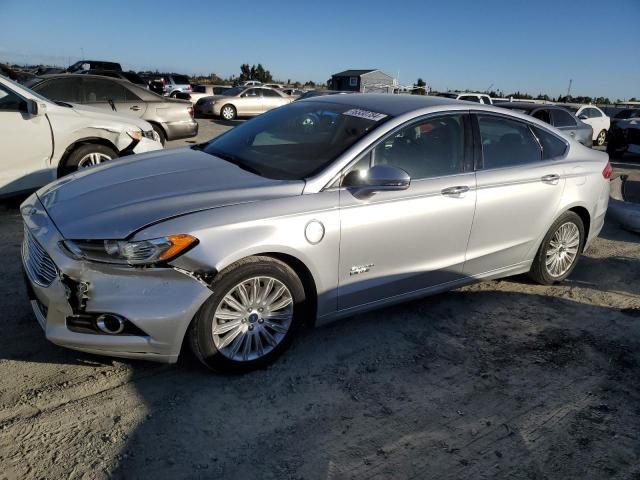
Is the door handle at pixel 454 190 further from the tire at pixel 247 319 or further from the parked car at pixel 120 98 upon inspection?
the parked car at pixel 120 98

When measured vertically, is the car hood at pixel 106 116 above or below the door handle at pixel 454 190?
above

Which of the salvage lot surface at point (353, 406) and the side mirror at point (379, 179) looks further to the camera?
the side mirror at point (379, 179)

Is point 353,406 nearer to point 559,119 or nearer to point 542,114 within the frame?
point 542,114

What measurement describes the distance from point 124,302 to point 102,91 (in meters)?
7.89

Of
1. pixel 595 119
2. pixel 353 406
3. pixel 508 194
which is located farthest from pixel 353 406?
pixel 595 119

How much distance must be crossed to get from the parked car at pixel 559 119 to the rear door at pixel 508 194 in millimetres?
8305

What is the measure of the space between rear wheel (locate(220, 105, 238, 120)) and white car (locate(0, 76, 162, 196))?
1461 centimetres

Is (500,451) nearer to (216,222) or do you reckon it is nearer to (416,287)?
(416,287)

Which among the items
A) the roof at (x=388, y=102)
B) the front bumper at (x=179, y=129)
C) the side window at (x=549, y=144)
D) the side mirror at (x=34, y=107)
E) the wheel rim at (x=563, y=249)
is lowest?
the wheel rim at (x=563, y=249)

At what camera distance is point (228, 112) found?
20.8 meters

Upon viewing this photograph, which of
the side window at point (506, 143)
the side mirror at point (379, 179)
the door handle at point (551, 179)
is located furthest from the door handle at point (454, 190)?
the door handle at point (551, 179)

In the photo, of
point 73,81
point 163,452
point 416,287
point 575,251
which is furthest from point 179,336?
point 73,81

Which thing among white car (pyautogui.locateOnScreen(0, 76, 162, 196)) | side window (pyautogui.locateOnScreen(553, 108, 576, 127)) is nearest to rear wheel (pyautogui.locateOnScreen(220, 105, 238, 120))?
side window (pyautogui.locateOnScreen(553, 108, 576, 127))

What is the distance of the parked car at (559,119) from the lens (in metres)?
11.8
